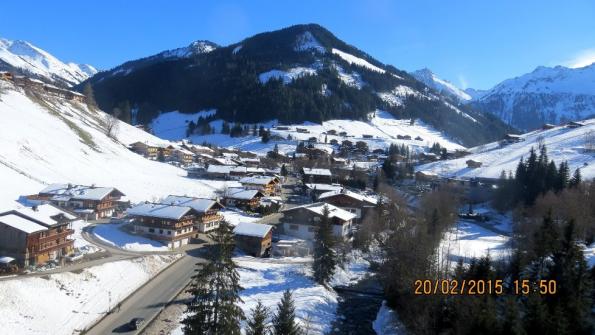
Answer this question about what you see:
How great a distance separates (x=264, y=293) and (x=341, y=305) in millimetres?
6601

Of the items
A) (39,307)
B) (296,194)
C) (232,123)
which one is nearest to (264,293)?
(39,307)

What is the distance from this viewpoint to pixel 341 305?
36.7 metres

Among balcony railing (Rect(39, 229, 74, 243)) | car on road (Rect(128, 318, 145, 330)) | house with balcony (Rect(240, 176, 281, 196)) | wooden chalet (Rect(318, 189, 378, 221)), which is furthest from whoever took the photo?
house with balcony (Rect(240, 176, 281, 196))

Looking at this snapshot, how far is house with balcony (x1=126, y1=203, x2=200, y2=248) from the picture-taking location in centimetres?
4544

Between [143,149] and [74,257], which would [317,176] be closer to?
[143,149]

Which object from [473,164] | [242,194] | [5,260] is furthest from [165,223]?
[473,164]

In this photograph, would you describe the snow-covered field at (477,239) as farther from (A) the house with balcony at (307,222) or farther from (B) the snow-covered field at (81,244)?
(B) the snow-covered field at (81,244)

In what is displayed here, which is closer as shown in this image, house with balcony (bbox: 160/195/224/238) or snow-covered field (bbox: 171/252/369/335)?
snow-covered field (bbox: 171/252/369/335)

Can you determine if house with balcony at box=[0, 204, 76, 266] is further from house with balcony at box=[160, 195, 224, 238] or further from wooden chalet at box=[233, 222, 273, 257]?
wooden chalet at box=[233, 222, 273, 257]

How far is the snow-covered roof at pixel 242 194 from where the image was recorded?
66375 mm

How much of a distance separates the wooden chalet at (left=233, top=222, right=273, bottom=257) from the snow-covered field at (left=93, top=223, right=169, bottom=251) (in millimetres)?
7765

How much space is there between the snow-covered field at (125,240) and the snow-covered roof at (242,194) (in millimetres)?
21703

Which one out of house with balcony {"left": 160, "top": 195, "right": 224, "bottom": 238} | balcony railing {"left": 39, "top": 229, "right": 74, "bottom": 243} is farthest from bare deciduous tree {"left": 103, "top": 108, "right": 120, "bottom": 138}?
balcony railing {"left": 39, "top": 229, "right": 74, "bottom": 243}

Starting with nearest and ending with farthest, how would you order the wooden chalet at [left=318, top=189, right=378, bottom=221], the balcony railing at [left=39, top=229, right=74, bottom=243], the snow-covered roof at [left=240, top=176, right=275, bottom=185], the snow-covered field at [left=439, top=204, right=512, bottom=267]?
the balcony railing at [left=39, top=229, right=74, bottom=243] < the snow-covered field at [left=439, top=204, right=512, bottom=267] < the wooden chalet at [left=318, top=189, right=378, bottom=221] < the snow-covered roof at [left=240, top=176, right=275, bottom=185]
